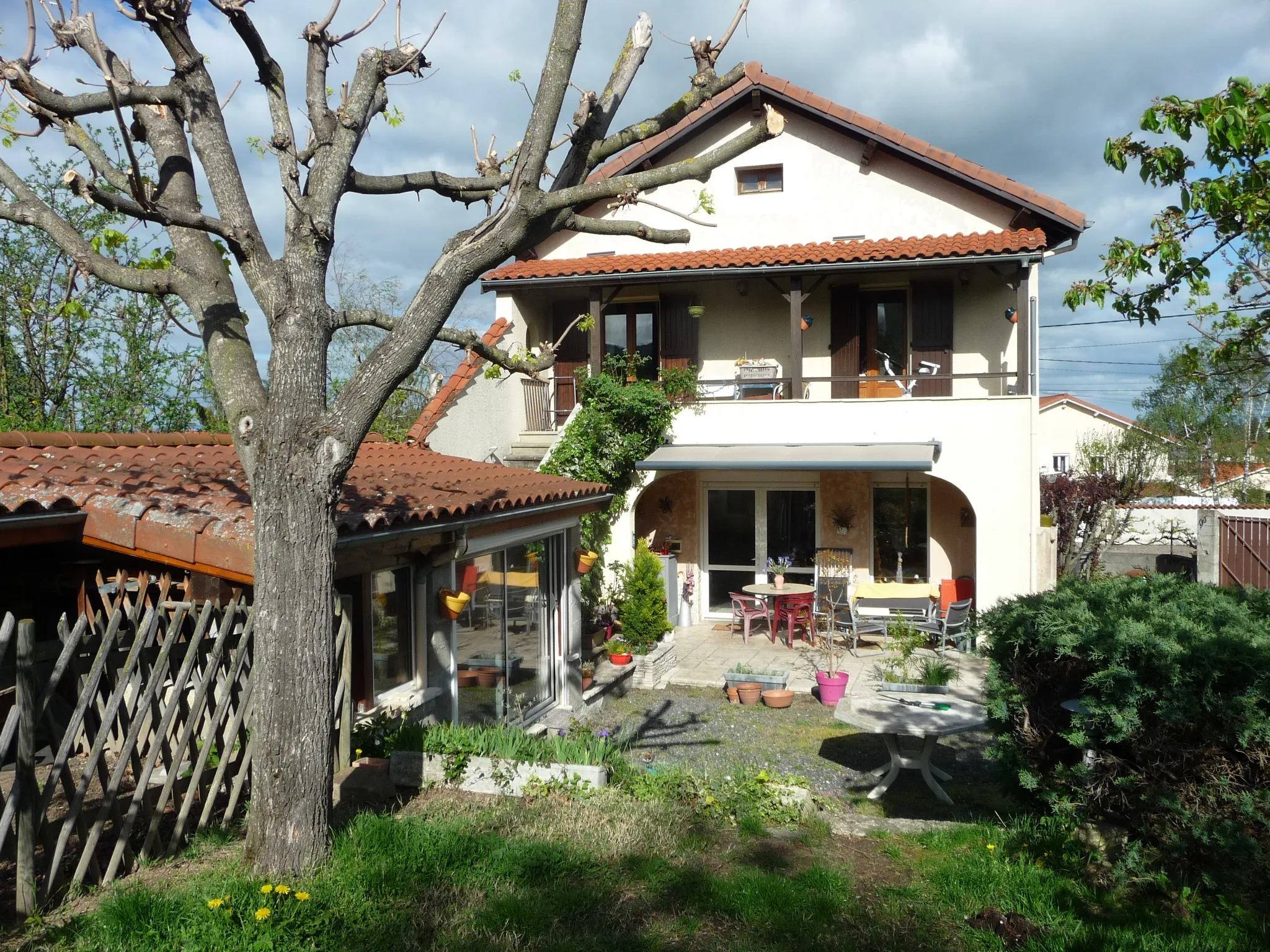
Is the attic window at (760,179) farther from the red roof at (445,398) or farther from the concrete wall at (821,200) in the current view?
the red roof at (445,398)

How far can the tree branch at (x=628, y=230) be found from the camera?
5090mm

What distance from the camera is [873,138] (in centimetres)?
1628

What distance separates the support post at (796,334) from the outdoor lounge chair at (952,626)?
14.2 feet

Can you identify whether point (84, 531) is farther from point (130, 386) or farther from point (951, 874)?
point (130, 386)

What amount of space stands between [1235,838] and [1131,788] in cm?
52

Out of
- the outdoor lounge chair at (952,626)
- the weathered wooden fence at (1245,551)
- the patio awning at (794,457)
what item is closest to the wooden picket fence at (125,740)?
the patio awning at (794,457)

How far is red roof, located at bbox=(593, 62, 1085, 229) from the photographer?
610 inches

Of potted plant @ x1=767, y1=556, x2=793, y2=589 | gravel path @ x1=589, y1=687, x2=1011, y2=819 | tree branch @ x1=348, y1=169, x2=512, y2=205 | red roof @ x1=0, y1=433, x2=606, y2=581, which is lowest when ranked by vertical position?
gravel path @ x1=589, y1=687, x2=1011, y2=819

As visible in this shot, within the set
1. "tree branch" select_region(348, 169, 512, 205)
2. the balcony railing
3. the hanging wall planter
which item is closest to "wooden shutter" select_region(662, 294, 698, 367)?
→ the balcony railing

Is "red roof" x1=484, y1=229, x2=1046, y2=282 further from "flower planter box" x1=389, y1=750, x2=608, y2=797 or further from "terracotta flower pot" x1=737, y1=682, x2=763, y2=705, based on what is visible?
"flower planter box" x1=389, y1=750, x2=608, y2=797

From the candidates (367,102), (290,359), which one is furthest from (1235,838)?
(367,102)

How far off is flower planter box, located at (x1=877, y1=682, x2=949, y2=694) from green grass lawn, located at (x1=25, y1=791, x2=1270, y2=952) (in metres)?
A: 3.72

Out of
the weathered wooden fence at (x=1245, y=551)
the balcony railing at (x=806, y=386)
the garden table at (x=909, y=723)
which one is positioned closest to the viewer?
the garden table at (x=909, y=723)

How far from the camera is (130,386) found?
17953 mm
